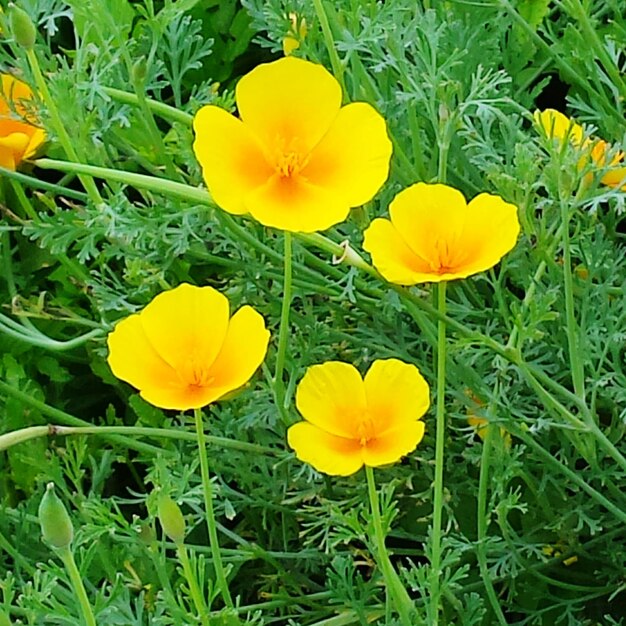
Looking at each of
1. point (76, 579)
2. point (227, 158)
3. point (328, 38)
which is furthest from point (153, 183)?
point (76, 579)

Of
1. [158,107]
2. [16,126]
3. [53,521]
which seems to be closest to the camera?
[53,521]

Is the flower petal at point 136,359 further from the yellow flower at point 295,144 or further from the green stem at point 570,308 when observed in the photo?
the green stem at point 570,308

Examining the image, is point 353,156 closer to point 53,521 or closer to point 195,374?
point 195,374

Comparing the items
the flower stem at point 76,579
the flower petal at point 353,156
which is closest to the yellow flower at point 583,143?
the flower petal at point 353,156

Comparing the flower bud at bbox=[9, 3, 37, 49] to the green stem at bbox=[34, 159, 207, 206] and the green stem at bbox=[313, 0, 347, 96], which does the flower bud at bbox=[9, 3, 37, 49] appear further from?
the green stem at bbox=[313, 0, 347, 96]

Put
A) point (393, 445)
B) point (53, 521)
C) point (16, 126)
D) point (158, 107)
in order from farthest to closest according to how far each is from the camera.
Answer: point (16, 126), point (158, 107), point (393, 445), point (53, 521)

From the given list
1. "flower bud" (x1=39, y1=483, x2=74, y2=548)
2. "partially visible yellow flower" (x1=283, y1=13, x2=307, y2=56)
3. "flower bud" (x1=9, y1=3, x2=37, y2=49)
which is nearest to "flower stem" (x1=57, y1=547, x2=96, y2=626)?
"flower bud" (x1=39, y1=483, x2=74, y2=548)

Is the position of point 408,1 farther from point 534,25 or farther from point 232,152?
point 232,152

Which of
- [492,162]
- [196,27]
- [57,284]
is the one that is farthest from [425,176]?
[57,284]
